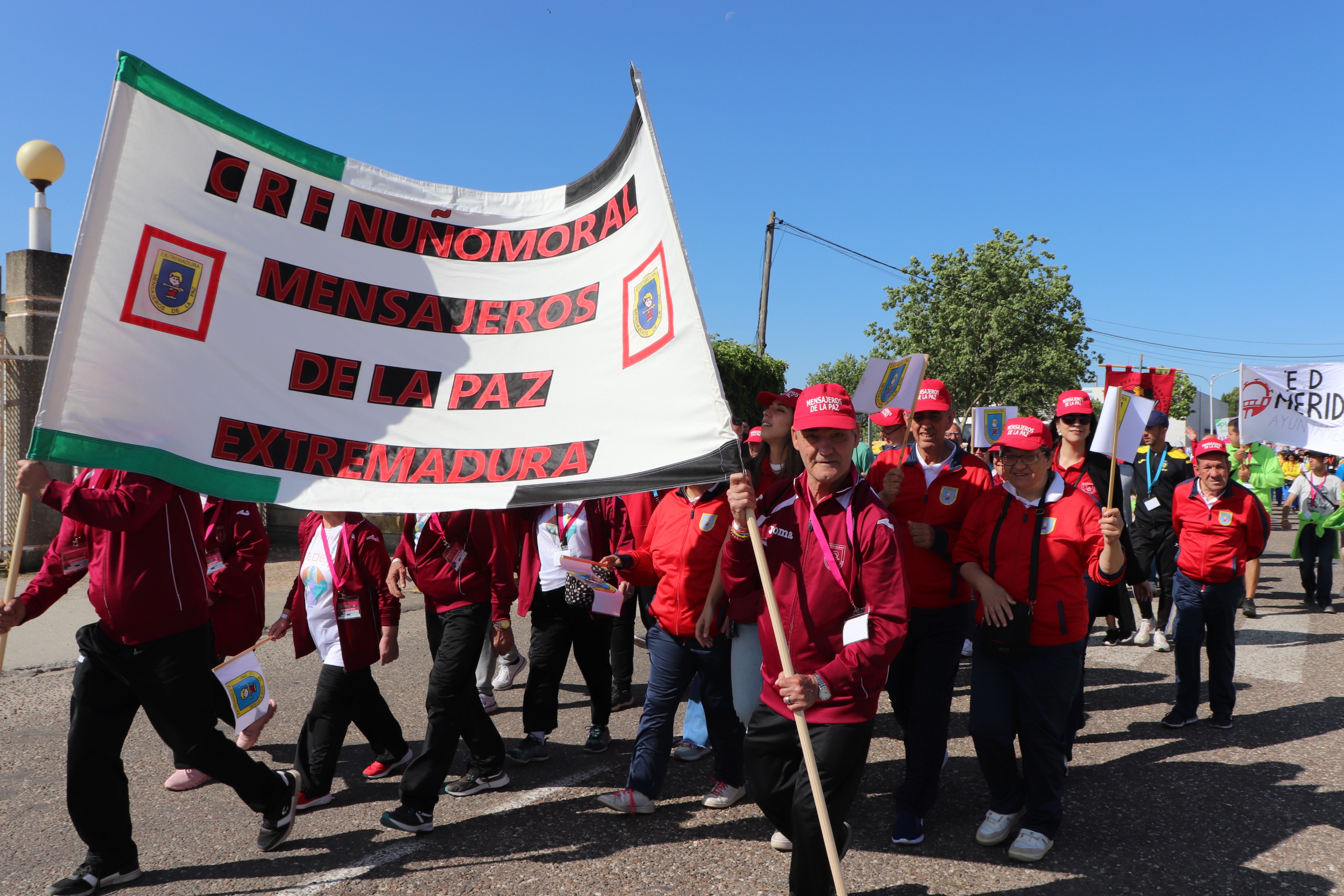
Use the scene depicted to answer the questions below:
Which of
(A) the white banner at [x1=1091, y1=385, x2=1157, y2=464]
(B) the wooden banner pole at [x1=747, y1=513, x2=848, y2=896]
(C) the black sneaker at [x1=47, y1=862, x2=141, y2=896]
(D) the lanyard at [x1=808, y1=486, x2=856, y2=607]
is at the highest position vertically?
(A) the white banner at [x1=1091, y1=385, x2=1157, y2=464]

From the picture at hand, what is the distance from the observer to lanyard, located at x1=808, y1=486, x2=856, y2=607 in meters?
3.03

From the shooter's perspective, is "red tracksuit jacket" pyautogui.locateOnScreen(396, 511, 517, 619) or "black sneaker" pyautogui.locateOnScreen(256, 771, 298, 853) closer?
"black sneaker" pyautogui.locateOnScreen(256, 771, 298, 853)

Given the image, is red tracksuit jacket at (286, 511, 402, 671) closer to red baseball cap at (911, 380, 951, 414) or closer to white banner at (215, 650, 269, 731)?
white banner at (215, 650, 269, 731)

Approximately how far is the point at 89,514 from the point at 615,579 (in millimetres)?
2737

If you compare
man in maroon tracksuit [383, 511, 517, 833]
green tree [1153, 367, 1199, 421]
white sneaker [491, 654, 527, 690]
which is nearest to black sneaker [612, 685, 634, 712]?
white sneaker [491, 654, 527, 690]

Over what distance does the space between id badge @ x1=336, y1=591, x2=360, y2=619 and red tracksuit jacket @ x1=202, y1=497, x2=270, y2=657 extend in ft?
2.55

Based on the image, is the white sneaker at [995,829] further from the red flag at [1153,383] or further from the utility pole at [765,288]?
the utility pole at [765,288]

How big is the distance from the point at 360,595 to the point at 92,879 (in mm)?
1513

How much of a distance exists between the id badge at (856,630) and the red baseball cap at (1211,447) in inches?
172

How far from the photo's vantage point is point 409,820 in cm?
399

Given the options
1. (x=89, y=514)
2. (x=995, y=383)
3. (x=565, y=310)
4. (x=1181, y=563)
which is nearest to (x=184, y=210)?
(x=89, y=514)

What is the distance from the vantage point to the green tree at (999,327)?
3388 centimetres

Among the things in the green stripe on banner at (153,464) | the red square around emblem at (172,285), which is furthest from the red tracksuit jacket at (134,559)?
the red square around emblem at (172,285)

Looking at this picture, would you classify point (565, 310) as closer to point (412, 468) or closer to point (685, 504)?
point (412, 468)
